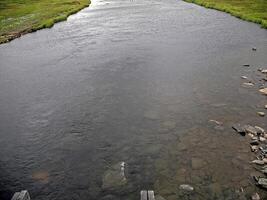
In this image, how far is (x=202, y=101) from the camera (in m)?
21.7

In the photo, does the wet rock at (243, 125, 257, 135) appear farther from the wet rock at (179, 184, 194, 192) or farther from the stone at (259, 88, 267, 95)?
the wet rock at (179, 184, 194, 192)

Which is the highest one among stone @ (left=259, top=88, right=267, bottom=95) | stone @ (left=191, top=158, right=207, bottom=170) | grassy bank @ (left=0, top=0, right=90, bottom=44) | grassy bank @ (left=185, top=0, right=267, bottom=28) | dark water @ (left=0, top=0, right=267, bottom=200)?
stone @ (left=191, top=158, right=207, bottom=170)

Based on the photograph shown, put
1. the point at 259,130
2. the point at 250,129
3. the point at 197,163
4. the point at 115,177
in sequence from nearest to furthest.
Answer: the point at 115,177 < the point at 197,163 < the point at 259,130 < the point at 250,129

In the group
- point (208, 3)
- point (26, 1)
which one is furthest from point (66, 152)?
point (26, 1)

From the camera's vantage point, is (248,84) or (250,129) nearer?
(250,129)

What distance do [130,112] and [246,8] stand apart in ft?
141

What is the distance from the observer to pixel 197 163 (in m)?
15.2

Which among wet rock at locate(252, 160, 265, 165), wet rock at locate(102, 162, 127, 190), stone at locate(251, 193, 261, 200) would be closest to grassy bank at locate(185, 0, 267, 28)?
wet rock at locate(252, 160, 265, 165)

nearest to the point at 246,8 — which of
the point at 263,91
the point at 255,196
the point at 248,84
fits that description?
the point at 248,84

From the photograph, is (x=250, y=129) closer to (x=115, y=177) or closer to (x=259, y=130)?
(x=259, y=130)

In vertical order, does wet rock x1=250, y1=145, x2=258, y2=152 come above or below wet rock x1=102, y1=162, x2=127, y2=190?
above

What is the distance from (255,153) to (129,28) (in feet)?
108

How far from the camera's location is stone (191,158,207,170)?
1502 cm

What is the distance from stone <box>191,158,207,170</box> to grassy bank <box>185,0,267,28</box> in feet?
102
